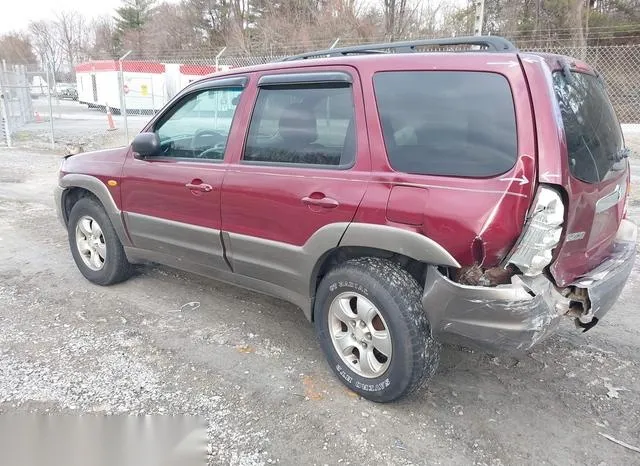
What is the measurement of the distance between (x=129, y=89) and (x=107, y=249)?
24.0m

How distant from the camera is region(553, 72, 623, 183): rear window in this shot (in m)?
2.51

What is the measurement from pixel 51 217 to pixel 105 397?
16.3 feet

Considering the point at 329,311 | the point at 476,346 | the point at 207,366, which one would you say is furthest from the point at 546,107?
the point at 207,366

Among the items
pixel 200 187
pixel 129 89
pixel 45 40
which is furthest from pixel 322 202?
pixel 45 40

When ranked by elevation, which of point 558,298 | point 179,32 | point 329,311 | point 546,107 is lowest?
point 329,311

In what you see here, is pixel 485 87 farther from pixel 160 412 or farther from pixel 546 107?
pixel 160 412

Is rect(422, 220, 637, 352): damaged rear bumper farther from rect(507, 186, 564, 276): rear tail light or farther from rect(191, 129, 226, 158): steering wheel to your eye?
rect(191, 129, 226, 158): steering wheel

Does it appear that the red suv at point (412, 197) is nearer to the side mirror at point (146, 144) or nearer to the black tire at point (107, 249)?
the side mirror at point (146, 144)

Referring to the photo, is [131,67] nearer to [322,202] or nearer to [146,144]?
[146,144]

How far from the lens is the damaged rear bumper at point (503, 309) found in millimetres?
2426

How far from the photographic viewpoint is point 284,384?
3.16m

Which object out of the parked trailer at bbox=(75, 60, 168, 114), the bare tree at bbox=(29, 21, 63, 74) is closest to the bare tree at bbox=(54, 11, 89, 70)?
the bare tree at bbox=(29, 21, 63, 74)

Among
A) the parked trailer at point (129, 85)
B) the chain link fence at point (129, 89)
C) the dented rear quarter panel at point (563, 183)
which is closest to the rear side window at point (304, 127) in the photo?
the dented rear quarter panel at point (563, 183)

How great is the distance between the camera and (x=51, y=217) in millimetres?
7184
